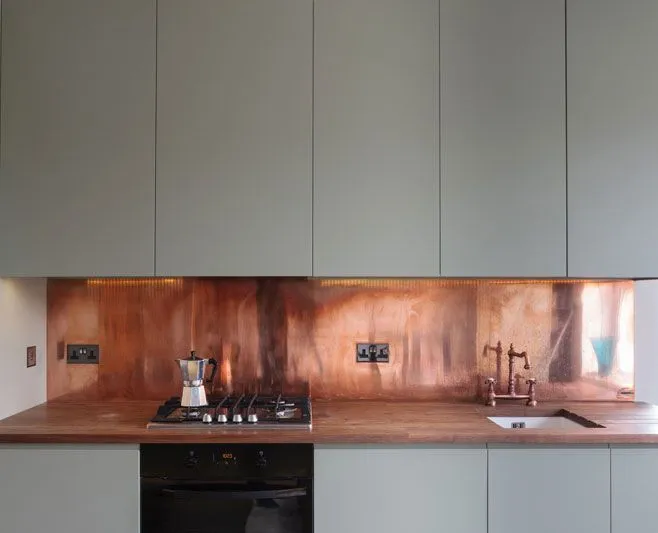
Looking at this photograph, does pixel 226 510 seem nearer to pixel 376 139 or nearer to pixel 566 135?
pixel 376 139

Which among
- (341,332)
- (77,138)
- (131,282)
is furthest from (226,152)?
(341,332)

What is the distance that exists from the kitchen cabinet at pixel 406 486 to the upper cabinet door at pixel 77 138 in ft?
3.31

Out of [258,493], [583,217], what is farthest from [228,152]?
[583,217]

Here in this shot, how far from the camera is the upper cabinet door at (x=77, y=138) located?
2.15 metres

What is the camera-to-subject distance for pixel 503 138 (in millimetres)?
2182

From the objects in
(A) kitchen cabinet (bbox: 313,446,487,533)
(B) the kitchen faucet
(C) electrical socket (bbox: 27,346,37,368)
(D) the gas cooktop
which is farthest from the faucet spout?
(C) electrical socket (bbox: 27,346,37,368)

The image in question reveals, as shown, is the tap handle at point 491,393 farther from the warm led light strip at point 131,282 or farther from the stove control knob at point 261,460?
the warm led light strip at point 131,282

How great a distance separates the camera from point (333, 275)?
217 centimetres

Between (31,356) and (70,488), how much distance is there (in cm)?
67

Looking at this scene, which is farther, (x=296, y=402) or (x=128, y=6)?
(x=296, y=402)

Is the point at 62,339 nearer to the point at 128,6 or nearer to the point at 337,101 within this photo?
the point at 128,6

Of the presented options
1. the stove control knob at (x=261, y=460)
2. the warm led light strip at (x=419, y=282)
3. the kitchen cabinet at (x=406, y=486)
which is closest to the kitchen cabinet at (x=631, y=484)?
the kitchen cabinet at (x=406, y=486)

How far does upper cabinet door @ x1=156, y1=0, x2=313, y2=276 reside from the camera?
7.07 feet

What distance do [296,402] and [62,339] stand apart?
3.54 feet
